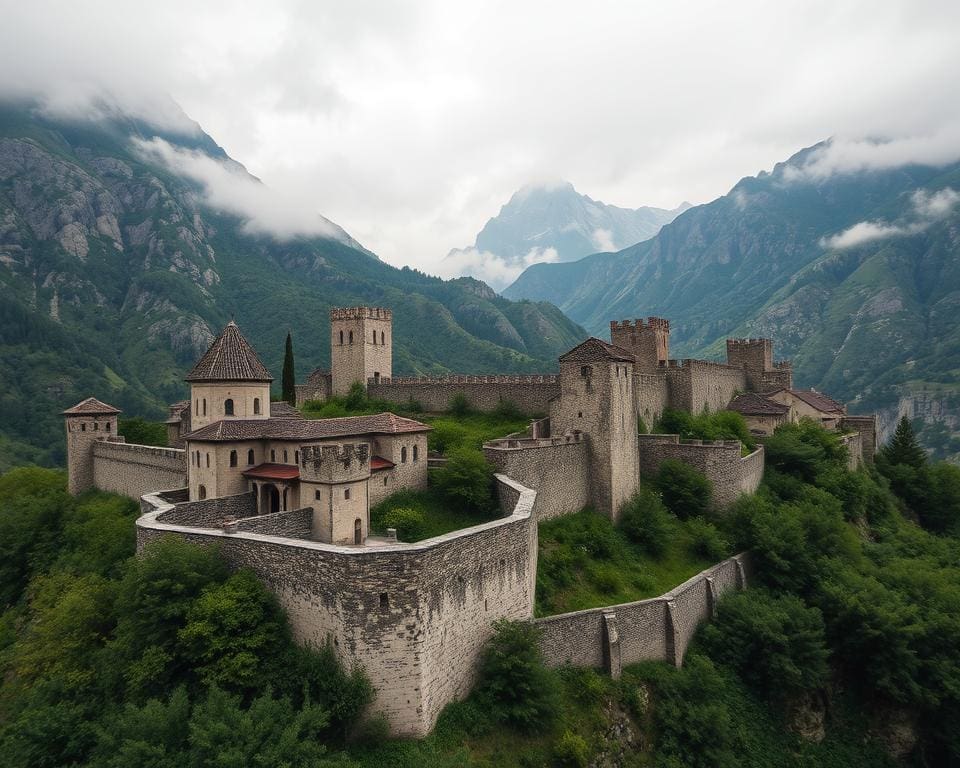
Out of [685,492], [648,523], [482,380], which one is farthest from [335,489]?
[482,380]

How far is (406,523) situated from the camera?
24.2 metres

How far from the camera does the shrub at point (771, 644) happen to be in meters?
24.1

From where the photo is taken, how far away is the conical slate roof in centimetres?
3000

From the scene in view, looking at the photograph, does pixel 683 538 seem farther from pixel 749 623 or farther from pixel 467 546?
pixel 467 546

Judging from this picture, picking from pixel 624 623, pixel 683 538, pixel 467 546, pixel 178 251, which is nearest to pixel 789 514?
pixel 683 538

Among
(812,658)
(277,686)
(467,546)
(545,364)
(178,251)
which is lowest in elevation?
(812,658)

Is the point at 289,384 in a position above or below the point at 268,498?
above

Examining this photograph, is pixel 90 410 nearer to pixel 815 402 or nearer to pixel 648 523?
pixel 648 523

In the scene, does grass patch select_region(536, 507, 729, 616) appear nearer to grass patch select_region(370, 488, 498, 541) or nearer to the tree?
grass patch select_region(370, 488, 498, 541)

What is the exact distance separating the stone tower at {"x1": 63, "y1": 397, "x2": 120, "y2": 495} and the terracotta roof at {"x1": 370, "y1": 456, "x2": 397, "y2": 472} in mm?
23395

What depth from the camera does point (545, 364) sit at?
16288 centimetres

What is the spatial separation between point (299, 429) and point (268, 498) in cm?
345

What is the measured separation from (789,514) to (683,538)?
21.9ft

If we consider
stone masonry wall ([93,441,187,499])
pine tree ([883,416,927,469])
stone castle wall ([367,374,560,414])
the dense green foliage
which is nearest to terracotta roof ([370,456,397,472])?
the dense green foliage
